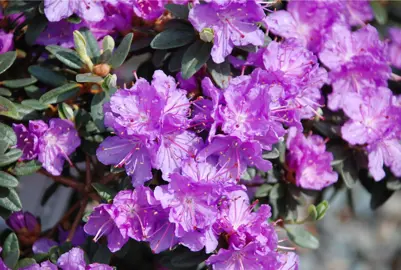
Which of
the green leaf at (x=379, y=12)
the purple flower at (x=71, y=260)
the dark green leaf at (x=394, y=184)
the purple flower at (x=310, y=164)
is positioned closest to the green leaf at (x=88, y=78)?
the purple flower at (x=71, y=260)

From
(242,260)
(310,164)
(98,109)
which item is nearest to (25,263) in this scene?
(98,109)

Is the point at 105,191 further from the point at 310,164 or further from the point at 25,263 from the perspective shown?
the point at 310,164

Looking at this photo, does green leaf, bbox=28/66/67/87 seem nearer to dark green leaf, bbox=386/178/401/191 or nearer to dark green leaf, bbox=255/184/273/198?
dark green leaf, bbox=255/184/273/198

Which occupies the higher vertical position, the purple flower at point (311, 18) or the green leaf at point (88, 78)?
the purple flower at point (311, 18)

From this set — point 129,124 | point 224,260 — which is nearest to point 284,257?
point 224,260

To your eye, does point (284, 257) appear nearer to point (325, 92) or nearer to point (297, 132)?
point (297, 132)

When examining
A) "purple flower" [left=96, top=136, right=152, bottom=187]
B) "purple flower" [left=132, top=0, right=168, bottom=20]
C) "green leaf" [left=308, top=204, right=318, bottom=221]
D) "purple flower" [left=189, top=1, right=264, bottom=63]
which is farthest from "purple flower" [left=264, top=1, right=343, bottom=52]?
"purple flower" [left=96, top=136, right=152, bottom=187]

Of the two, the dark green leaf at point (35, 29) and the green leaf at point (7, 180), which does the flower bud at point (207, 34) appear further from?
the green leaf at point (7, 180)

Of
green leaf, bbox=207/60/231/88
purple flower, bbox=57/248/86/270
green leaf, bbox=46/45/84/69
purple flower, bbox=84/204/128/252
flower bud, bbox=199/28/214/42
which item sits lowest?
purple flower, bbox=57/248/86/270
